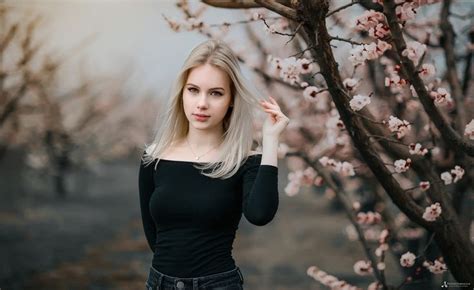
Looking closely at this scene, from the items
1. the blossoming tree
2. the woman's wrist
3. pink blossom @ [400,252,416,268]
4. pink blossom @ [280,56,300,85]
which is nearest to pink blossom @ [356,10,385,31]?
the blossoming tree

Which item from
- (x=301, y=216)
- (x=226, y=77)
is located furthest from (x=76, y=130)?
(x=226, y=77)

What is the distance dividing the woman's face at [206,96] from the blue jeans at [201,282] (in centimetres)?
38

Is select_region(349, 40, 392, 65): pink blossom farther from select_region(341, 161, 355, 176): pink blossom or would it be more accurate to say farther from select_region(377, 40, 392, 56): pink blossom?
select_region(341, 161, 355, 176): pink blossom

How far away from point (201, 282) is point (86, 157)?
5.24 m

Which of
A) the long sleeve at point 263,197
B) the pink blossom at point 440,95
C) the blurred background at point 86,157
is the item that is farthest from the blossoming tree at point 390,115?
the blurred background at point 86,157

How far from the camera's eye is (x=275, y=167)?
1.27 metres

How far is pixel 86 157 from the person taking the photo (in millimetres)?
6277

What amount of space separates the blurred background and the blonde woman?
3898mm

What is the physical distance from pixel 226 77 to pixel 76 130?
534cm

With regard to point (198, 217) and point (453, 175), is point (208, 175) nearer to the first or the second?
point (198, 217)

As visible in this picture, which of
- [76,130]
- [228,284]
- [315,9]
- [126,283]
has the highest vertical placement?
[76,130]

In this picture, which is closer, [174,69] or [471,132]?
[471,132]

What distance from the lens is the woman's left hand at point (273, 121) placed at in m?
1.31

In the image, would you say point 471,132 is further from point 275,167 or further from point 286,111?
point 286,111
